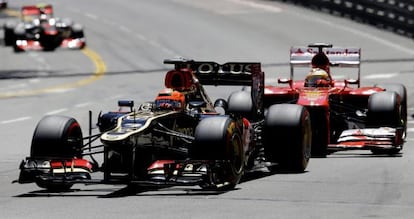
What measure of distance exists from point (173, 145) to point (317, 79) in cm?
714

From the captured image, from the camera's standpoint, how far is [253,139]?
19.3 m

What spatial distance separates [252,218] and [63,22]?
37.8 metres

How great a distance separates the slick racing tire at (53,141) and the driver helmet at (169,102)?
1384mm

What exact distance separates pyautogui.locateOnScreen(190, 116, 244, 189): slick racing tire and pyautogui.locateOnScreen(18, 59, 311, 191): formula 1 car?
1 centimetres

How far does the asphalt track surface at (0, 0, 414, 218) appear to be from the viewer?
1577cm

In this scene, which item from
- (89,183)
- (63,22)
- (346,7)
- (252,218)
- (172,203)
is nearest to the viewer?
(252,218)

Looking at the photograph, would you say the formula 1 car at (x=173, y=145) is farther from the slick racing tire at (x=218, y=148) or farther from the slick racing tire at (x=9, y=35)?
the slick racing tire at (x=9, y=35)

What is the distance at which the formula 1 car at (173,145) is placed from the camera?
17.1 meters

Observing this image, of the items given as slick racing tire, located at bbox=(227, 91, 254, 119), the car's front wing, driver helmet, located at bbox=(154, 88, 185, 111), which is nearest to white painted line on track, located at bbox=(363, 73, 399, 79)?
slick racing tire, located at bbox=(227, 91, 254, 119)

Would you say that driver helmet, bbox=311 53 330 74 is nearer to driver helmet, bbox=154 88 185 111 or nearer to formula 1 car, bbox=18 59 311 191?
formula 1 car, bbox=18 59 311 191

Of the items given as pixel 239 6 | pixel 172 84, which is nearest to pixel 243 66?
pixel 172 84

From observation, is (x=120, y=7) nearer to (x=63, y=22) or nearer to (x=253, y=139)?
(x=63, y=22)

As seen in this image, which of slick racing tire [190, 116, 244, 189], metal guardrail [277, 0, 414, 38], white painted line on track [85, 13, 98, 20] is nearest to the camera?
slick racing tire [190, 116, 244, 189]

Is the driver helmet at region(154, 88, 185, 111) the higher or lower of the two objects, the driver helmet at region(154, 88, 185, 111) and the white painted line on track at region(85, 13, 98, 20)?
the higher
